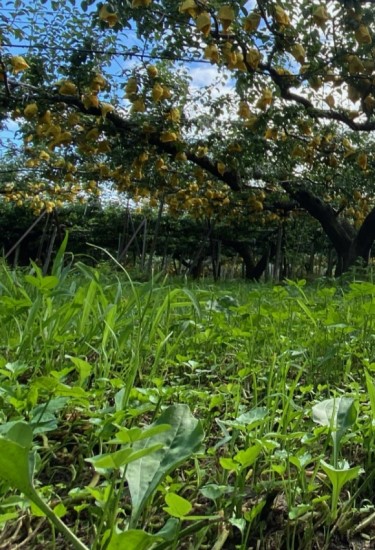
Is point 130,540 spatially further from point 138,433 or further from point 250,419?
point 250,419

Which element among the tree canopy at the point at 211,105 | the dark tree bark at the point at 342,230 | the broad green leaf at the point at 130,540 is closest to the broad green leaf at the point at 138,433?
the broad green leaf at the point at 130,540

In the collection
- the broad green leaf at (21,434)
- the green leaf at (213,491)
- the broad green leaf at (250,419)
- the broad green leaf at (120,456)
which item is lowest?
the green leaf at (213,491)

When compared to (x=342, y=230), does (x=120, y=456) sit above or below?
below

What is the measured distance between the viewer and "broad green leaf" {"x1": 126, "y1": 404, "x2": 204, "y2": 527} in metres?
0.54

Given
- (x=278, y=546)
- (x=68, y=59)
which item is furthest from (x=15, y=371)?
(x=68, y=59)

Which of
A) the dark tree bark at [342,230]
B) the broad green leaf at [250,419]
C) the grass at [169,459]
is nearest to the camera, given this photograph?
the grass at [169,459]

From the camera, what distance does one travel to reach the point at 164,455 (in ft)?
1.93

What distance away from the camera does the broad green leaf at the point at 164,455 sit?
54 cm

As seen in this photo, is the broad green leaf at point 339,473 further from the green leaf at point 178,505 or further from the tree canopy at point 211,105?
the tree canopy at point 211,105

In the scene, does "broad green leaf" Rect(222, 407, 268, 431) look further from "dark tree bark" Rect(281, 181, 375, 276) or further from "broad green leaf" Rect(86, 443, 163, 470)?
"dark tree bark" Rect(281, 181, 375, 276)

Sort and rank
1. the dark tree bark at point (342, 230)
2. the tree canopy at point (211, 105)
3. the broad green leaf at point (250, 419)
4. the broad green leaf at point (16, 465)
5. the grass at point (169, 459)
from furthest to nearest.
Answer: the dark tree bark at point (342, 230) → the tree canopy at point (211, 105) → the broad green leaf at point (250, 419) → the grass at point (169, 459) → the broad green leaf at point (16, 465)

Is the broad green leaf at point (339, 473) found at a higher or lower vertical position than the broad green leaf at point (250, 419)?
lower

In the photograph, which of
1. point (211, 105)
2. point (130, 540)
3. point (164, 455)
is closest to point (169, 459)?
point (164, 455)

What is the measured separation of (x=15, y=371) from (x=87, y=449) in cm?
19
